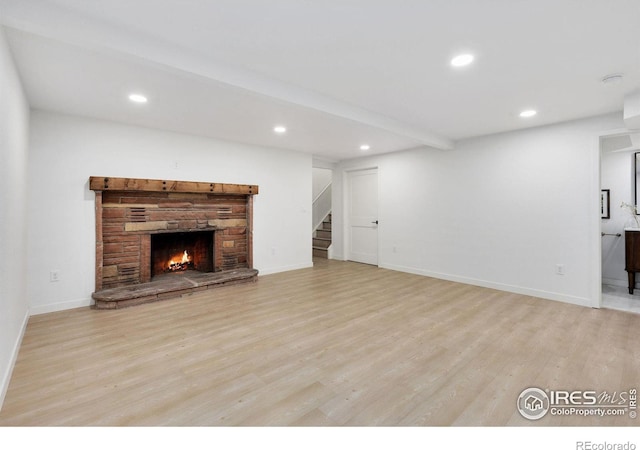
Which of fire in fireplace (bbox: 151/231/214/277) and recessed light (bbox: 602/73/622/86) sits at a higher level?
recessed light (bbox: 602/73/622/86)

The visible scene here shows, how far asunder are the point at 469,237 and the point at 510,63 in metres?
2.98

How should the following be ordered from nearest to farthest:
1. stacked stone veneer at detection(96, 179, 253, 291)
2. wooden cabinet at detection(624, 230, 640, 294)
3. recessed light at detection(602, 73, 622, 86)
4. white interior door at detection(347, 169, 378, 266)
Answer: recessed light at detection(602, 73, 622, 86) < stacked stone veneer at detection(96, 179, 253, 291) < wooden cabinet at detection(624, 230, 640, 294) < white interior door at detection(347, 169, 378, 266)

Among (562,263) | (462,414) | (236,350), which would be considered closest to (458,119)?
(562,263)

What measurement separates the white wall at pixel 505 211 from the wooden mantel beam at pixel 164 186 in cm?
290

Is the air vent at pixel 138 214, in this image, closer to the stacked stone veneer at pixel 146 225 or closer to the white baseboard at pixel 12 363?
the stacked stone veneer at pixel 146 225

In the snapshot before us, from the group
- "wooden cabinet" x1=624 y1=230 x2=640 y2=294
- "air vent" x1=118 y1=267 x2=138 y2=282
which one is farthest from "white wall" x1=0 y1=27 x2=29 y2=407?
"wooden cabinet" x1=624 y1=230 x2=640 y2=294

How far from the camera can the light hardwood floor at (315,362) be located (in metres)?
1.70

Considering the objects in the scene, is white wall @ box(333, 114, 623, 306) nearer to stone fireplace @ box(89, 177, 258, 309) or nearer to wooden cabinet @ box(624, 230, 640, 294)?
wooden cabinet @ box(624, 230, 640, 294)

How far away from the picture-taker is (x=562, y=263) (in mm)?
3881

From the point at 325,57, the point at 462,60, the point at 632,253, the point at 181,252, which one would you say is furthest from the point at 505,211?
the point at 181,252

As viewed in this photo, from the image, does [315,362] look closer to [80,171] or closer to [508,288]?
[508,288]

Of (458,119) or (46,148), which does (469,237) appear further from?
(46,148)

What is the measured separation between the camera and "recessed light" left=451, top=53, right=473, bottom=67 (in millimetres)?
2279

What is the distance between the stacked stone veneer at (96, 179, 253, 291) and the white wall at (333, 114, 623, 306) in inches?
121
